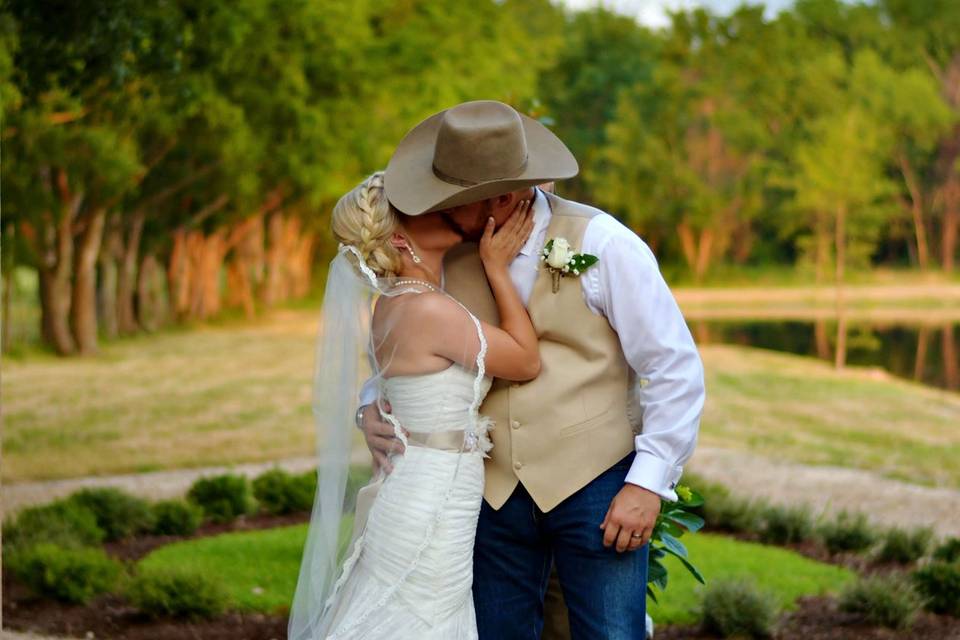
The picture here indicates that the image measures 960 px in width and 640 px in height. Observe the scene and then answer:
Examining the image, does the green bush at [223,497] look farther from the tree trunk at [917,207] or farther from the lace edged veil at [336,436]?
the tree trunk at [917,207]

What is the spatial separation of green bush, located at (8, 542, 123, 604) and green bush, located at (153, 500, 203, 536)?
137cm

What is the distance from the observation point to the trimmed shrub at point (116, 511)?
812cm

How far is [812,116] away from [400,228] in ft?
188

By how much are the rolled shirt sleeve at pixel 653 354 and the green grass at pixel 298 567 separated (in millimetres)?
3140

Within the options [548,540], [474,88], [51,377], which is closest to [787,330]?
[474,88]

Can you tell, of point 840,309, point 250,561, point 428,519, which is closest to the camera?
point 428,519

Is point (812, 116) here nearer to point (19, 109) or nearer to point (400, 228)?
point (19, 109)

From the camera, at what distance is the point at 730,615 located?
603 cm

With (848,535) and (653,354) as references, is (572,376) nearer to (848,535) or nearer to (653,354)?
(653,354)

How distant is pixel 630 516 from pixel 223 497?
5796 mm

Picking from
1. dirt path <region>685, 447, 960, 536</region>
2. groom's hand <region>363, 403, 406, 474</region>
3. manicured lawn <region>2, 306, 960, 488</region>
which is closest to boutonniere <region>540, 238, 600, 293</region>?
groom's hand <region>363, 403, 406, 474</region>

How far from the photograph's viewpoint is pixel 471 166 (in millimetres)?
3373

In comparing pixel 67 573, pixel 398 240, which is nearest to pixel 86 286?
pixel 67 573

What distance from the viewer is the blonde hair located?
3.50 meters
